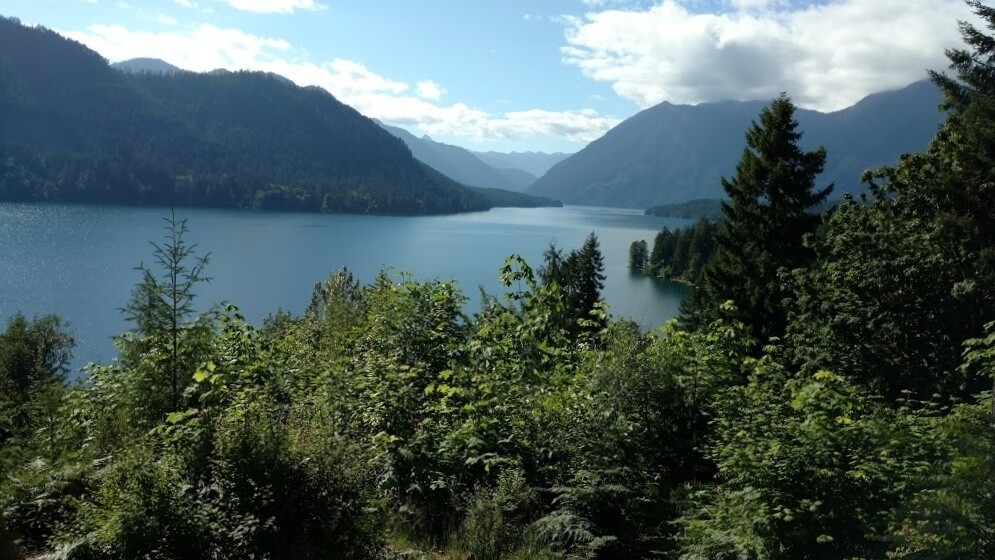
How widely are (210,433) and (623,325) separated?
452cm

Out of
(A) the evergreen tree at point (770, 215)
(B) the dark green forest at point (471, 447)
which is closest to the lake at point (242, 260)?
(B) the dark green forest at point (471, 447)

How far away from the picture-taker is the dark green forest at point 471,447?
14.3 ft

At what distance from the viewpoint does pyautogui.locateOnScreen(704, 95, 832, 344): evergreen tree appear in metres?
21.5

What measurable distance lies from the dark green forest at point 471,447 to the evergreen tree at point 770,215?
13910 mm

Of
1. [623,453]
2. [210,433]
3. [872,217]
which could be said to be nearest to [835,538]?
[623,453]

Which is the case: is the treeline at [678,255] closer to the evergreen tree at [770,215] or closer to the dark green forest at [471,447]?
the evergreen tree at [770,215]

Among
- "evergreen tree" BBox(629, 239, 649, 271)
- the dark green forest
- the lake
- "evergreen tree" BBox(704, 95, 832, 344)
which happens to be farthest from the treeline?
the dark green forest

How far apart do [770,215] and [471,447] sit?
18.5 m

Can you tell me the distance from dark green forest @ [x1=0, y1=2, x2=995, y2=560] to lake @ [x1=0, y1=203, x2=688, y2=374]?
2.34 m

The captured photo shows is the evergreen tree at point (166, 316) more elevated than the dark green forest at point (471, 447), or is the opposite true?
the evergreen tree at point (166, 316)

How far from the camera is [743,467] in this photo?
4.87 m

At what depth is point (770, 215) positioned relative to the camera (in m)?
21.8

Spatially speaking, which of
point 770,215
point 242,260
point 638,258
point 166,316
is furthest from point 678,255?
point 166,316

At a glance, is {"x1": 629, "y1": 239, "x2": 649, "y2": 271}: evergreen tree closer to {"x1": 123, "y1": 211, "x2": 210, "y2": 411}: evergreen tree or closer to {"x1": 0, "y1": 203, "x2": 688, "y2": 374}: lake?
{"x1": 0, "y1": 203, "x2": 688, "y2": 374}: lake
